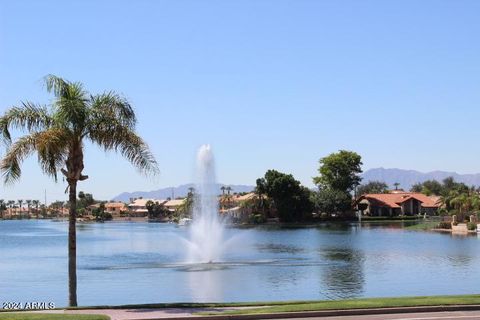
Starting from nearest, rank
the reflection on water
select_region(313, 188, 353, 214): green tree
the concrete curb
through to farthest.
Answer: the concrete curb → the reflection on water → select_region(313, 188, 353, 214): green tree

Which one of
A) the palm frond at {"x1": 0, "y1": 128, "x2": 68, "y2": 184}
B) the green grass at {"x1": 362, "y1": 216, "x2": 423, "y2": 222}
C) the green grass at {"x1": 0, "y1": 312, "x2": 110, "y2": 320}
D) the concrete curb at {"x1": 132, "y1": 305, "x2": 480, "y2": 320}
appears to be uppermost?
the palm frond at {"x1": 0, "y1": 128, "x2": 68, "y2": 184}

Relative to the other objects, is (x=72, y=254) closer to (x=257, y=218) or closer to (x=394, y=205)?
(x=257, y=218)

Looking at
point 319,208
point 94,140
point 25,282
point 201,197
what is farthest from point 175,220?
point 94,140

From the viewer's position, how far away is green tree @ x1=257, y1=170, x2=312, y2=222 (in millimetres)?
128350

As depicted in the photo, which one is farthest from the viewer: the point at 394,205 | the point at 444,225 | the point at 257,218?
the point at 394,205

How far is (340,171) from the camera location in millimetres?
150500

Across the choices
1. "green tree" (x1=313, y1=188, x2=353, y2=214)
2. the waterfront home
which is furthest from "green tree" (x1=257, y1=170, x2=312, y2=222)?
the waterfront home

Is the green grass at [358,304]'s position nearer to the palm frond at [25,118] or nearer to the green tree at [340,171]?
the palm frond at [25,118]

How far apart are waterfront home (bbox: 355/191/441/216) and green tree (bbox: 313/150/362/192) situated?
4804 millimetres

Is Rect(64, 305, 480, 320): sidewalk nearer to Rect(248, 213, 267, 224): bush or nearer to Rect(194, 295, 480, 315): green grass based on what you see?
Rect(194, 295, 480, 315): green grass

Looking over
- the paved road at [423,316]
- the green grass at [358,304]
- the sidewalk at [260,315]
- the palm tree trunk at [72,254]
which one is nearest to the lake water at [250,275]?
the palm tree trunk at [72,254]

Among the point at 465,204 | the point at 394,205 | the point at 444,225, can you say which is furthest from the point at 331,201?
the point at 444,225

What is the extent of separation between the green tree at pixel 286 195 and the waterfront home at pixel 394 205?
22124 mm

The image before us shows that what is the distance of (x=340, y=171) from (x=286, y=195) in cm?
2575
